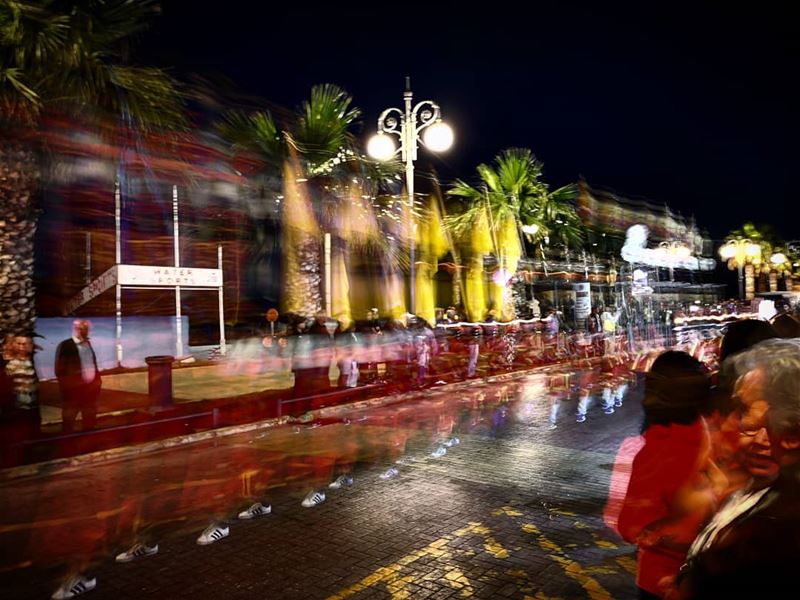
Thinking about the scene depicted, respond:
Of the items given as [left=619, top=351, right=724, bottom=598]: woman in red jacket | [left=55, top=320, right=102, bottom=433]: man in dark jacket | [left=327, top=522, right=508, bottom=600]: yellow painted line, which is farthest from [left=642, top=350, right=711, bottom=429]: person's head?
[left=55, top=320, right=102, bottom=433]: man in dark jacket

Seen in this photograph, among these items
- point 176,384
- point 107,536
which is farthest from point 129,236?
point 107,536

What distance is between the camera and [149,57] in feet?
34.2

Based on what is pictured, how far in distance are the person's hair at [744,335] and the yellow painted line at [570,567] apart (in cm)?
182

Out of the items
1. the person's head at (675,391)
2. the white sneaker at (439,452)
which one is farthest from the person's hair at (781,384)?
the white sneaker at (439,452)

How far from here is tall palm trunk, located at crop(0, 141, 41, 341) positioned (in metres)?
9.48

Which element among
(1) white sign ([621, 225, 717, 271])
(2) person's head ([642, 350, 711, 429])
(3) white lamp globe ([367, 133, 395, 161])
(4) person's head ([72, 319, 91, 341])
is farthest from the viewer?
(1) white sign ([621, 225, 717, 271])

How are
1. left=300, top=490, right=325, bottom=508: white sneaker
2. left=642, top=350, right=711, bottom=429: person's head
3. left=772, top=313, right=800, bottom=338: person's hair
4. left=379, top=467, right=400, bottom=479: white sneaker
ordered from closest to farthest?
left=642, top=350, right=711, bottom=429: person's head
left=772, top=313, right=800, bottom=338: person's hair
left=300, top=490, right=325, bottom=508: white sneaker
left=379, top=467, right=400, bottom=479: white sneaker

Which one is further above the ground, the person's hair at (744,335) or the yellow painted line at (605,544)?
the person's hair at (744,335)

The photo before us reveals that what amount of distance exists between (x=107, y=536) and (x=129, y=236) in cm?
1503

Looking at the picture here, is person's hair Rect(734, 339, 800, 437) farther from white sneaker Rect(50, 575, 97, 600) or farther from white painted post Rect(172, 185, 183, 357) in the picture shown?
white painted post Rect(172, 185, 183, 357)

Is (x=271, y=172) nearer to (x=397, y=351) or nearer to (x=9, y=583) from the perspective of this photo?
(x=397, y=351)

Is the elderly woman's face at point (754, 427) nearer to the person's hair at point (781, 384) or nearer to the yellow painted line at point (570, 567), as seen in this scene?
the person's hair at point (781, 384)

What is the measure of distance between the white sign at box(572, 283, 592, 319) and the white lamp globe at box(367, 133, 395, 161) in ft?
60.3

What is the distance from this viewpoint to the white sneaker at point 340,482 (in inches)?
276
